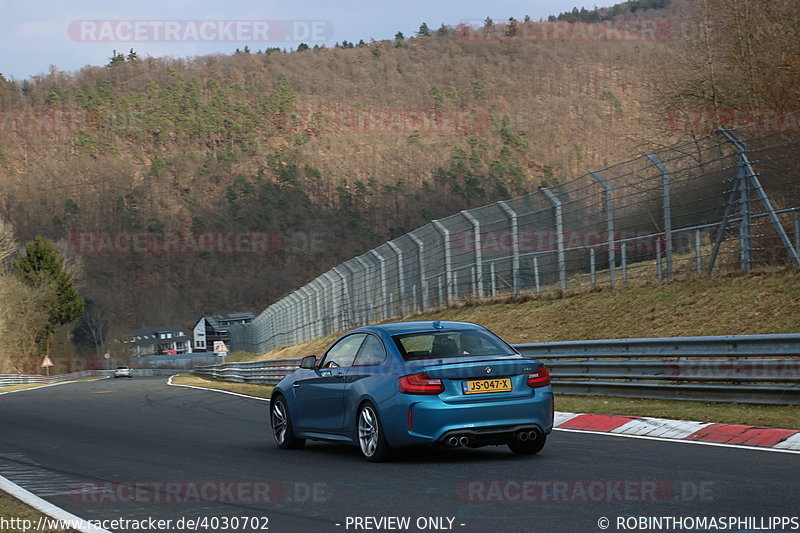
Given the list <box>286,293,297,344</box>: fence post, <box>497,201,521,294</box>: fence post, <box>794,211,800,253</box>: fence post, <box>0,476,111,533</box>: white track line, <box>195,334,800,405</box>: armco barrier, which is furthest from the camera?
<box>286,293,297,344</box>: fence post

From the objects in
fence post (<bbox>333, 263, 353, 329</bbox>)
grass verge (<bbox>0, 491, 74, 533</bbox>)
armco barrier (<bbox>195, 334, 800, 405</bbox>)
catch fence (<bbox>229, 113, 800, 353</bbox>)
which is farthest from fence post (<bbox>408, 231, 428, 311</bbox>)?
grass verge (<bbox>0, 491, 74, 533</bbox>)

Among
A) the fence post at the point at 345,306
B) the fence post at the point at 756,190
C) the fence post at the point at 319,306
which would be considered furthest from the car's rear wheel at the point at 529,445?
the fence post at the point at 319,306

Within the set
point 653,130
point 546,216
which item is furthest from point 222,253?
point 546,216

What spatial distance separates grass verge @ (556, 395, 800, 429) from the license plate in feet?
10.0

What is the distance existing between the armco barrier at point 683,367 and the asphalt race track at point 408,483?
7.23 feet

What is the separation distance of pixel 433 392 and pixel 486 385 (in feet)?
1.59

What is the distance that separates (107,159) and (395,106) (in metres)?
56.4

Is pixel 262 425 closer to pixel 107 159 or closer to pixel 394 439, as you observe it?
pixel 394 439

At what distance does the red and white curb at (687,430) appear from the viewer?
925 centimetres

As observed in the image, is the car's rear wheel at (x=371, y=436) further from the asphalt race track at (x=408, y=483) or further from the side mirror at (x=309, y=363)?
the side mirror at (x=309, y=363)

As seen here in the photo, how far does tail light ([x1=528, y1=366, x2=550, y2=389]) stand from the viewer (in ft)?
29.9

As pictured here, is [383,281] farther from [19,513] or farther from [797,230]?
[19,513]

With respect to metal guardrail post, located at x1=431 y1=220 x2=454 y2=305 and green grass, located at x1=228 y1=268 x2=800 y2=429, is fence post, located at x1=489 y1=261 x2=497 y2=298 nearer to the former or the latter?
green grass, located at x1=228 y1=268 x2=800 y2=429

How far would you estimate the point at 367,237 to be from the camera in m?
147
